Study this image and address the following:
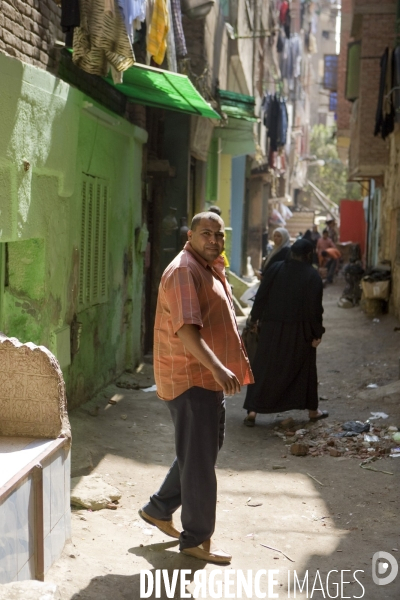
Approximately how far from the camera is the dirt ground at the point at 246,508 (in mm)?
4031

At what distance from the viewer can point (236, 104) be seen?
44.2 feet

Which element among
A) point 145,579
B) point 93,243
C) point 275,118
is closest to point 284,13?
point 275,118

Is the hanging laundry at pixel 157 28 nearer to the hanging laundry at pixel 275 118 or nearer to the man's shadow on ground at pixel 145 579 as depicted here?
the man's shadow on ground at pixel 145 579

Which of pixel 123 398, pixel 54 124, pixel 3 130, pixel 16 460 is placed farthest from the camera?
pixel 123 398

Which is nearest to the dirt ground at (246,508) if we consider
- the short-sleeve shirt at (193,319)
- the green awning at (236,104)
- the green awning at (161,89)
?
the short-sleeve shirt at (193,319)

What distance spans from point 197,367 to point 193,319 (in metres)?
0.27

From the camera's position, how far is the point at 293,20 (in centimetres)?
3934

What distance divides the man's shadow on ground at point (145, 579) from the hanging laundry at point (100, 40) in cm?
353

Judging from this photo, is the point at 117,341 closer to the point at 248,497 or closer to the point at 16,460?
the point at 248,497

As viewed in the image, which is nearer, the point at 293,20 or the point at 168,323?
the point at 168,323

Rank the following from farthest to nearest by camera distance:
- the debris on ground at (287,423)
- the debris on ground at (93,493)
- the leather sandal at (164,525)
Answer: the debris on ground at (287,423) → the debris on ground at (93,493) → the leather sandal at (164,525)

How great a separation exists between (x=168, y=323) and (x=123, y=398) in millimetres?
4279

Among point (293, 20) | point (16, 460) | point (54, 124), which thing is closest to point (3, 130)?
point (54, 124)

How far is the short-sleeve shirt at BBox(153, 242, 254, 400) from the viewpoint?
3811mm
